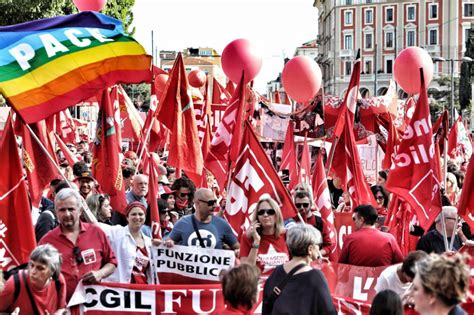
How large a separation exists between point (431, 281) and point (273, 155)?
19.8 metres

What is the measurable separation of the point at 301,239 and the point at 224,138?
556 centimetres

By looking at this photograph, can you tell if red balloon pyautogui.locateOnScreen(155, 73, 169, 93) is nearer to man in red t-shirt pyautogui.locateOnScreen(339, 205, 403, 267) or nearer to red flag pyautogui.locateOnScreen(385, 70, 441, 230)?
red flag pyautogui.locateOnScreen(385, 70, 441, 230)

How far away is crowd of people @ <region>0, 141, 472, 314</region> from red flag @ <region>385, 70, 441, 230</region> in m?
0.39

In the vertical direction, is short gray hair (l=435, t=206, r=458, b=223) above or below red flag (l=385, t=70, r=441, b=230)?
below

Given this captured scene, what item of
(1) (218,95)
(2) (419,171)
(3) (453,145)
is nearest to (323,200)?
(2) (419,171)

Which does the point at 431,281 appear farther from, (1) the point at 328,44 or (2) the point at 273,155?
(1) the point at 328,44

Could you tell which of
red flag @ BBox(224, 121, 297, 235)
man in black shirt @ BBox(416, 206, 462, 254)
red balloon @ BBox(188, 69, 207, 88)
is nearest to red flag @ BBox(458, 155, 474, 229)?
man in black shirt @ BBox(416, 206, 462, 254)

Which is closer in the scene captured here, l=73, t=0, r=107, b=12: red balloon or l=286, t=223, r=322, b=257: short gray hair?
l=286, t=223, r=322, b=257: short gray hair

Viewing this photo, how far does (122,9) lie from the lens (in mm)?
42062

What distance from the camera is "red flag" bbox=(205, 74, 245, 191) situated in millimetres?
11305

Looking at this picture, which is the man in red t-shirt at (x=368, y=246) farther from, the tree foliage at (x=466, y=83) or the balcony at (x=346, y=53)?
the balcony at (x=346, y=53)

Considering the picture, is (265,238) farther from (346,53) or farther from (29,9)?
(346,53)

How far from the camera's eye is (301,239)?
6.02m

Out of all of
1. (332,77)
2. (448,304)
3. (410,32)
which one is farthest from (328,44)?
(448,304)
